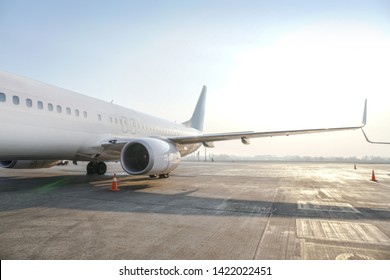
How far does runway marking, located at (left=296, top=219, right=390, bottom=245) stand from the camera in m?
3.56

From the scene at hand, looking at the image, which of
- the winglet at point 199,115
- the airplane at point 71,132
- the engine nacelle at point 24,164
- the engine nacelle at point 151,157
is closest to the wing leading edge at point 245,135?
the airplane at point 71,132

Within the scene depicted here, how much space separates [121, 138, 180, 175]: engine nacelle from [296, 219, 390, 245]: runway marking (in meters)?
5.07

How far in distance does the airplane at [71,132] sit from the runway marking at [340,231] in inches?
210

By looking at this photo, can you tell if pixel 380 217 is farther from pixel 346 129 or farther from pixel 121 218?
pixel 346 129

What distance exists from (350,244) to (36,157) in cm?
919

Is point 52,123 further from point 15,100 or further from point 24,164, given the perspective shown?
point 24,164

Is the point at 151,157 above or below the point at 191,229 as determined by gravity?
above

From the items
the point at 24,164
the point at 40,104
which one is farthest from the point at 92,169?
the point at 40,104

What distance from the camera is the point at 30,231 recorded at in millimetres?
3768

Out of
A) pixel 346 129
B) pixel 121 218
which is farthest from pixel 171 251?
pixel 346 129

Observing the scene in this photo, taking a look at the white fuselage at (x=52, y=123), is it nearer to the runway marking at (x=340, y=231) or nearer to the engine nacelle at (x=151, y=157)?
the engine nacelle at (x=151, y=157)

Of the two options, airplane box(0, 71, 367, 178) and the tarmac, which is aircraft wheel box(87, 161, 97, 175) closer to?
airplane box(0, 71, 367, 178)

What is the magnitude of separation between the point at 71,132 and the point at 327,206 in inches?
324

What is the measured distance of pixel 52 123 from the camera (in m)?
8.26
